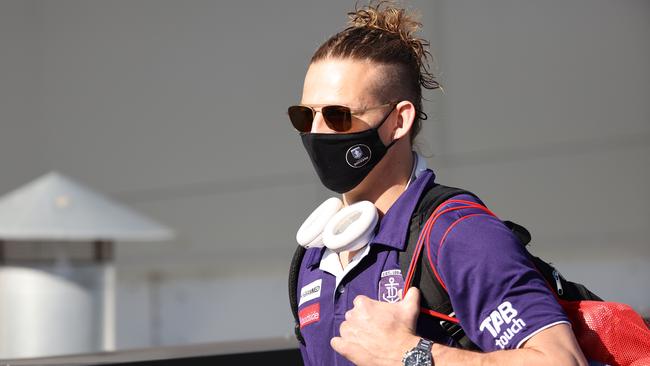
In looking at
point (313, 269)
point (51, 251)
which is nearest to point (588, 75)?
point (51, 251)

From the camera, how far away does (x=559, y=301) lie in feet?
6.65

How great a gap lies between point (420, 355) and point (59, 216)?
5.10 meters

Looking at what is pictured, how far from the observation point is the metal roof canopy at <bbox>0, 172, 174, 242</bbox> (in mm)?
6500

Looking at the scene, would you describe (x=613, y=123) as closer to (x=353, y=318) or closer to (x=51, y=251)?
(x=51, y=251)

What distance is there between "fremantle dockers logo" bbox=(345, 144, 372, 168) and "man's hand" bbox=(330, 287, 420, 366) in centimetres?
39

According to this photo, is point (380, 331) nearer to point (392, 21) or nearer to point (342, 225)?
point (342, 225)

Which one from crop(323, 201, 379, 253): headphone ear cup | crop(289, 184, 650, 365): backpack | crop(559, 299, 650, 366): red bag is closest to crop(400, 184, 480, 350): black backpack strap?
crop(289, 184, 650, 365): backpack

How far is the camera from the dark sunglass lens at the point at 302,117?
7.72 feet

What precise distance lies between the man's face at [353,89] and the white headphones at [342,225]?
7.3 inches

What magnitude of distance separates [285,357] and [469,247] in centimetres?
165

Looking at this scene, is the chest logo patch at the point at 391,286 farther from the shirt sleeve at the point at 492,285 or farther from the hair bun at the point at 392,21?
the hair bun at the point at 392,21

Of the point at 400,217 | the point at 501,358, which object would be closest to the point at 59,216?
the point at 400,217

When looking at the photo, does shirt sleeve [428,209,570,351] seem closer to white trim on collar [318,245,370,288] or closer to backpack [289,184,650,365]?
backpack [289,184,650,365]

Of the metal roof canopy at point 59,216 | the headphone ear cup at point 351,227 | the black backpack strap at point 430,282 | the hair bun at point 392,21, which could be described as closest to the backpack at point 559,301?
the black backpack strap at point 430,282
